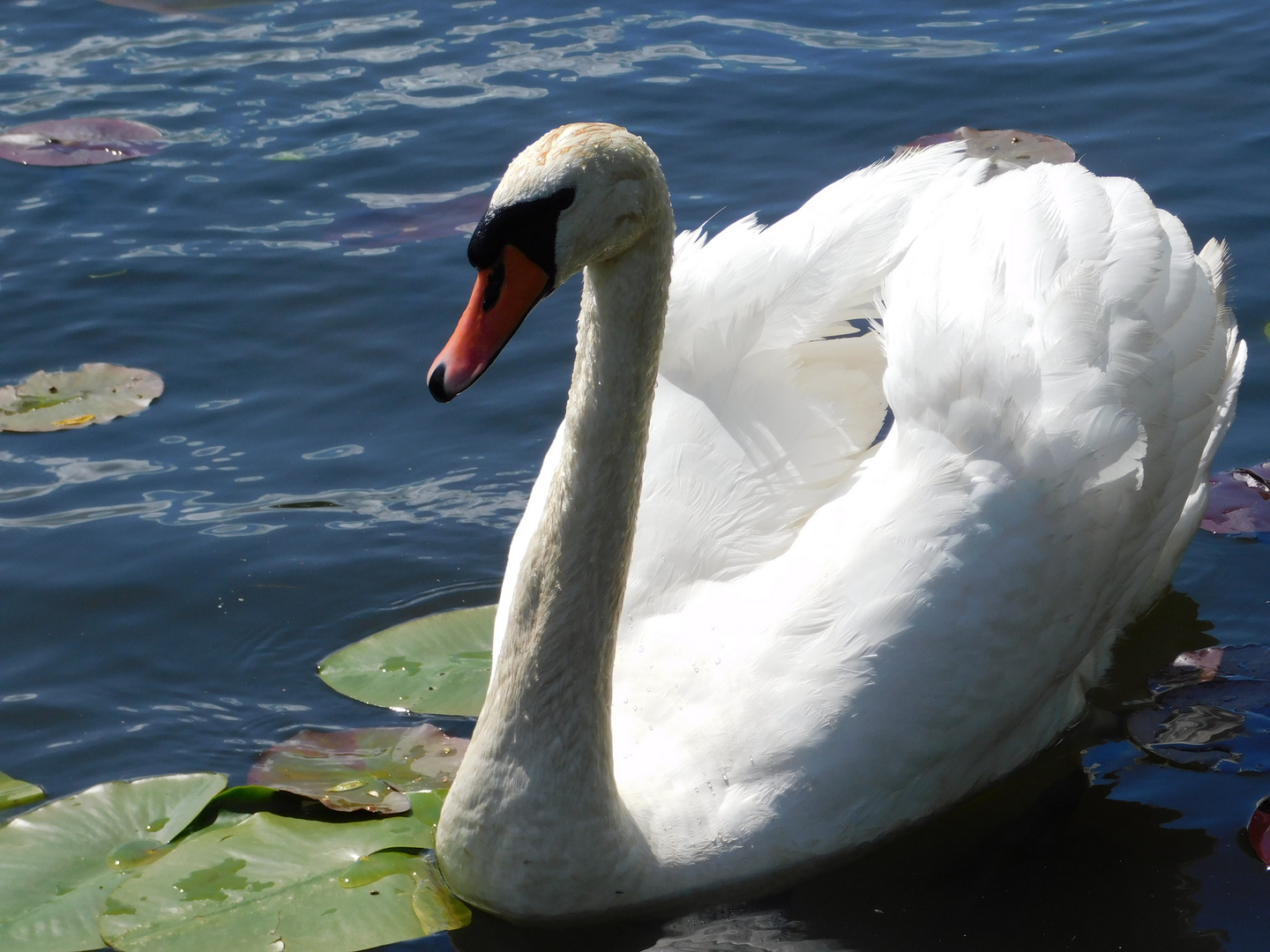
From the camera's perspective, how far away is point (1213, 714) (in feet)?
16.7

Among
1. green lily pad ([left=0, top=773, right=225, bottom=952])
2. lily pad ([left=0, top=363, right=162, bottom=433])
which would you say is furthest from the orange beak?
lily pad ([left=0, top=363, right=162, bottom=433])

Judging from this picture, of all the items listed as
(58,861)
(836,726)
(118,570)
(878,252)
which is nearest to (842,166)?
(878,252)

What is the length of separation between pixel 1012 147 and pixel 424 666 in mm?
4656

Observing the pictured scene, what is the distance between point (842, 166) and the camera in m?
8.93

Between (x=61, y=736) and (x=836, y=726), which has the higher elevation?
(x=836, y=726)

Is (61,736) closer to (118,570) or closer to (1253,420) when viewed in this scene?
(118,570)

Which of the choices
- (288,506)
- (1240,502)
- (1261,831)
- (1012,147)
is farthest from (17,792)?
(1012,147)

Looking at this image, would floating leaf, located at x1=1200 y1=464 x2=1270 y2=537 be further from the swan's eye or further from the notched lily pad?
the swan's eye

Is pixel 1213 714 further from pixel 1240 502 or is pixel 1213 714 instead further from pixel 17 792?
pixel 17 792

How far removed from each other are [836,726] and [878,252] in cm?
168

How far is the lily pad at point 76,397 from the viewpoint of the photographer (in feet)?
22.6

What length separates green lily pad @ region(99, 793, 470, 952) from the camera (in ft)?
13.3

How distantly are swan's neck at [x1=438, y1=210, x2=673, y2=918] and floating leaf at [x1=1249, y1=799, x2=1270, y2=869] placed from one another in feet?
5.53

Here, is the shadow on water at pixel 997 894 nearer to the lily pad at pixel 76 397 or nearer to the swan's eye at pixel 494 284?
the swan's eye at pixel 494 284
